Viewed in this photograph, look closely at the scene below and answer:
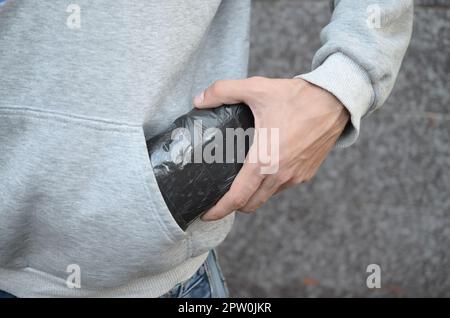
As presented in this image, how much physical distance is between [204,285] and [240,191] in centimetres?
42

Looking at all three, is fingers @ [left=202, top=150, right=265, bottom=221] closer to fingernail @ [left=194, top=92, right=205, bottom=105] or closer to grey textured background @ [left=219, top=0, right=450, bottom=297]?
fingernail @ [left=194, top=92, right=205, bottom=105]

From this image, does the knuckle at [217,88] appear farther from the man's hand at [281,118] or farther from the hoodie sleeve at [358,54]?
the hoodie sleeve at [358,54]

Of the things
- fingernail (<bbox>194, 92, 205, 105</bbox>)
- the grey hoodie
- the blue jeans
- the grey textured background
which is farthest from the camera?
the grey textured background

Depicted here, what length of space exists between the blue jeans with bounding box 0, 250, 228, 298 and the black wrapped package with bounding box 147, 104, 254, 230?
0.99 feet

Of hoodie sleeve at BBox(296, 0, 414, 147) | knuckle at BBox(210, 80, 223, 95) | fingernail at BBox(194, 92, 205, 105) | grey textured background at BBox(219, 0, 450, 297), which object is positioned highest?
hoodie sleeve at BBox(296, 0, 414, 147)

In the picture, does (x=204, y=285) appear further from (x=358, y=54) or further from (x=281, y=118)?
(x=358, y=54)

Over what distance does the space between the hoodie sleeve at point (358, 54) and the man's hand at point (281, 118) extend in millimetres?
27

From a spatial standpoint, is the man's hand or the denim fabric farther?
the denim fabric

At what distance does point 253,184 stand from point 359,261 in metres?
1.55

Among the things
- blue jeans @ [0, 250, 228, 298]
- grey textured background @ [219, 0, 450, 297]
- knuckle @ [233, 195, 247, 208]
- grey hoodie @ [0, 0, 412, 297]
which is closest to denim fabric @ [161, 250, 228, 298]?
blue jeans @ [0, 250, 228, 298]

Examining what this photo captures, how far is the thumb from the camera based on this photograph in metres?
1.00

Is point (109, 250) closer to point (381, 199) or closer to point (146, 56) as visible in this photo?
point (146, 56)

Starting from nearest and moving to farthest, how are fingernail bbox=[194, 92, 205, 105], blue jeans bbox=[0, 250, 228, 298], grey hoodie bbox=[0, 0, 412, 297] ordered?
grey hoodie bbox=[0, 0, 412, 297], fingernail bbox=[194, 92, 205, 105], blue jeans bbox=[0, 250, 228, 298]

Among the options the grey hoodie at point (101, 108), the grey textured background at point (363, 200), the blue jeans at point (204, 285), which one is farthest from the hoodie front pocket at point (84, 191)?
the grey textured background at point (363, 200)
